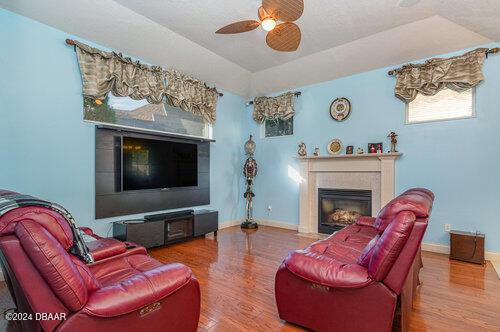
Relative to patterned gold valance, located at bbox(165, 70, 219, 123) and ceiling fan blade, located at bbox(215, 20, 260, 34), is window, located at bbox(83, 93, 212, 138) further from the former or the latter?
ceiling fan blade, located at bbox(215, 20, 260, 34)

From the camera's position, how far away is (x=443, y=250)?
3627 millimetres

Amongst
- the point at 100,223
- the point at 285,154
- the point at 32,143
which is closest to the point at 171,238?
the point at 100,223

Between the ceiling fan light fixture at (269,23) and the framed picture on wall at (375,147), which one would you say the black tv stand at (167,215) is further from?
the framed picture on wall at (375,147)

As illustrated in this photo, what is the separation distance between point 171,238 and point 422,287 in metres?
3.34

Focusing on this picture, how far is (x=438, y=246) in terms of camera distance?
3.68 m

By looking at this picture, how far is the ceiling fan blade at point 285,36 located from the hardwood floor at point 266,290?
2.66m

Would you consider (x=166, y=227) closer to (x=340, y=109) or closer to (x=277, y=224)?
(x=277, y=224)

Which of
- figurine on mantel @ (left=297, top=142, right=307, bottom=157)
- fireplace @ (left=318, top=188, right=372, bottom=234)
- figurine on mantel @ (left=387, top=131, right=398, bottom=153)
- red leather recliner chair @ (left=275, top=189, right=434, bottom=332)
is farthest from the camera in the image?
figurine on mantel @ (left=297, top=142, right=307, bottom=157)

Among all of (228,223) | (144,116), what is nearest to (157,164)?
(144,116)

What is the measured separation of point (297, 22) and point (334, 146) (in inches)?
90.0

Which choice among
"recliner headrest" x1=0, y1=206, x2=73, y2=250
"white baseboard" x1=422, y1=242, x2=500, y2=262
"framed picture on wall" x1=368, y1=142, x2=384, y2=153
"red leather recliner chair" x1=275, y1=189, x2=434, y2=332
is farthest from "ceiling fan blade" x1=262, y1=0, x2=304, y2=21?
"white baseboard" x1=422, y1=242, x2=500, y2=262

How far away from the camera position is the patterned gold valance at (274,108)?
16.9ft

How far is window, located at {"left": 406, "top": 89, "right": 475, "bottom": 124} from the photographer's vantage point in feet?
11.7

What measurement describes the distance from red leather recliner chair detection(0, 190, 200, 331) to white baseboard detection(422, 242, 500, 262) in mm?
3734
